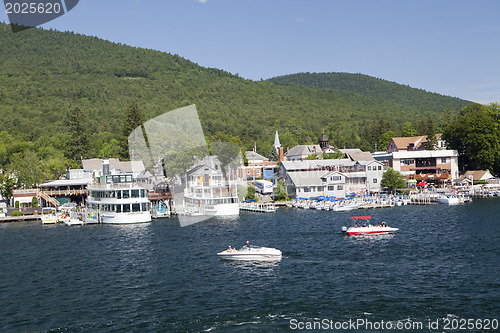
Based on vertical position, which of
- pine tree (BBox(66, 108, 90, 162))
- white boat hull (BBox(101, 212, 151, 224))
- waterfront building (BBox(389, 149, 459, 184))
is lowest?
white boat hull (BBox(101, 212, 151, 224))

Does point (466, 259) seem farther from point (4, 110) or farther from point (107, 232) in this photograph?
point (4, 110)

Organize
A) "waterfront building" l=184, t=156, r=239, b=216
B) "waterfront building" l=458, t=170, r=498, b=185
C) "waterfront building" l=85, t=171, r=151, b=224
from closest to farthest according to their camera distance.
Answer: "waterfront building" l=85, t=171, r=151, b=224 → "waterfront building" l=184, t=156, r=239, b=216 → "waterfront building" l=458, t=170, r=498, b=185

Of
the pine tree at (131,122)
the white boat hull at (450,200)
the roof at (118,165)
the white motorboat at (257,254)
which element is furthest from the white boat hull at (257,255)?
the pine tree at (131,122)

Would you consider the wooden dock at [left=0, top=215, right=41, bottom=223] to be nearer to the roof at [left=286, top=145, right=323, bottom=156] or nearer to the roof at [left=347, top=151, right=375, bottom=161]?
the roof at [left=347, top=151, right=375, bottom=161]

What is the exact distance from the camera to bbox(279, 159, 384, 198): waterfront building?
103 m

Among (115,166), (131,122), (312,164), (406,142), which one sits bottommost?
(312,164)

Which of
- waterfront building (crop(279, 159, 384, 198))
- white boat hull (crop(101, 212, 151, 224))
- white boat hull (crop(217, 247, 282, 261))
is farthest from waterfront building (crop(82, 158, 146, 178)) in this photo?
white boat hull (crop(217, 247, 282, 261))

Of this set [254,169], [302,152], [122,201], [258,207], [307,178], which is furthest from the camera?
[302,152]

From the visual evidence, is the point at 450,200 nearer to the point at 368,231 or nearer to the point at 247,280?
the point at 368,231

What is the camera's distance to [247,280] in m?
39.1

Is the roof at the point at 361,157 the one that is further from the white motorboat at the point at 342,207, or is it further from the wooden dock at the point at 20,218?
the wooden dock at the point at 20,218

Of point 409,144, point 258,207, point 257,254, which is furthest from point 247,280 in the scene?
point 409,144

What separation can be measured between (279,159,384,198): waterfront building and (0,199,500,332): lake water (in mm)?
36421

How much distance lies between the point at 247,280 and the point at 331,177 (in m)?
68.2
